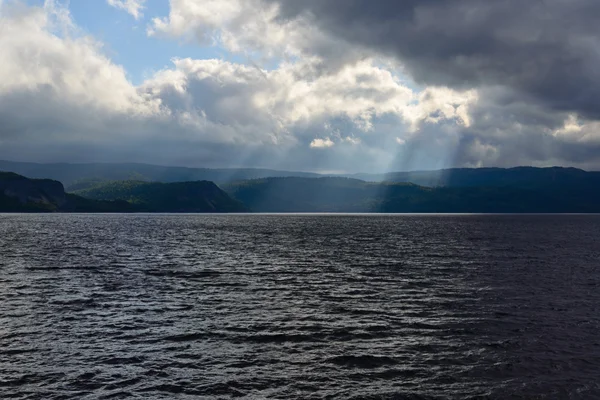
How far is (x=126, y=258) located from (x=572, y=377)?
80.4 meters

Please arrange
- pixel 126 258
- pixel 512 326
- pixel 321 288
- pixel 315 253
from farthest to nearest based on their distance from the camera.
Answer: pixel 315 253 → pixel 126 258 → pixel 321 288 → pixel 512 326

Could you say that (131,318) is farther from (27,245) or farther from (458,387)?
(27,245)

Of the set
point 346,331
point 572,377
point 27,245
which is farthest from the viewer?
point 27,245

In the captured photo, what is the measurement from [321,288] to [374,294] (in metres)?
7.44

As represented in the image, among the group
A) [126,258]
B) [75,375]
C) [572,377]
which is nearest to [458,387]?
[572,377]

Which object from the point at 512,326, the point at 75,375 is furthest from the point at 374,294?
the point at 75,375

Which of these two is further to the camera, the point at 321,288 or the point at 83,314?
the point at 321,288

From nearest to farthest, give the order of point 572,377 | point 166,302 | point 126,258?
point 572,377
point 166,302
point 126,258

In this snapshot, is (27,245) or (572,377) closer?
(572,377)

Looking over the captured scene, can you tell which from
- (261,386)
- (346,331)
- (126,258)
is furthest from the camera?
(126,258)

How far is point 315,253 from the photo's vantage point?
103375 millimetres

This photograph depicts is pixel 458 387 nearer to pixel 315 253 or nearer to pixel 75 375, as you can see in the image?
pixel 75 375

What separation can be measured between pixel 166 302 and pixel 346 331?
20.8m

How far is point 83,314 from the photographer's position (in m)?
41.2
